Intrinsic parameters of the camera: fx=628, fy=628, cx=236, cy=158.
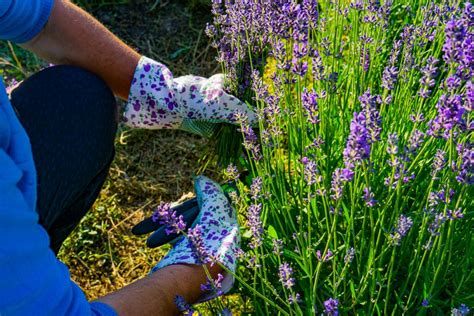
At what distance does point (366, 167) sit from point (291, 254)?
23.8 inches

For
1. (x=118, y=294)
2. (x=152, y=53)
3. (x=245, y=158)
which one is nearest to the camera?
(x=118, y=294)

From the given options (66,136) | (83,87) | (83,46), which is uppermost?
(83,46)

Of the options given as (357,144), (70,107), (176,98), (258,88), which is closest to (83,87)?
(70,107)

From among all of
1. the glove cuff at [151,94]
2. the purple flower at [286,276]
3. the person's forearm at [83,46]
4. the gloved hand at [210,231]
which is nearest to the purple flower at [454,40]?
the purple flower at [286,276]

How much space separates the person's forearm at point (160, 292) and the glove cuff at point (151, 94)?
→ 63 cm

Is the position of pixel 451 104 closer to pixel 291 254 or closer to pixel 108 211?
pixel 291 254

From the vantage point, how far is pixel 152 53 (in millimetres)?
3570

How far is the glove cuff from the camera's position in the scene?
230 centimetres

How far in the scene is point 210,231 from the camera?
7.13ft

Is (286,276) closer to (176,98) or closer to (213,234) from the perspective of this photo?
(213,234)

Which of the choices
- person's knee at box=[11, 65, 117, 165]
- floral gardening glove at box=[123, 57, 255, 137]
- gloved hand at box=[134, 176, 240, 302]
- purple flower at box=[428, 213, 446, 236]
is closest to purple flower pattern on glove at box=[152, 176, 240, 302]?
gloved hand at box=[134, 176, 240, 302]

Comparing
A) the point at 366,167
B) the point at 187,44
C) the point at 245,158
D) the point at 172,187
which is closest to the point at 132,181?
the point at 172,187

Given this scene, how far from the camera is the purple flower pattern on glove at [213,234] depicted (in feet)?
6.61

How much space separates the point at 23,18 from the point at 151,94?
1.69 ft
